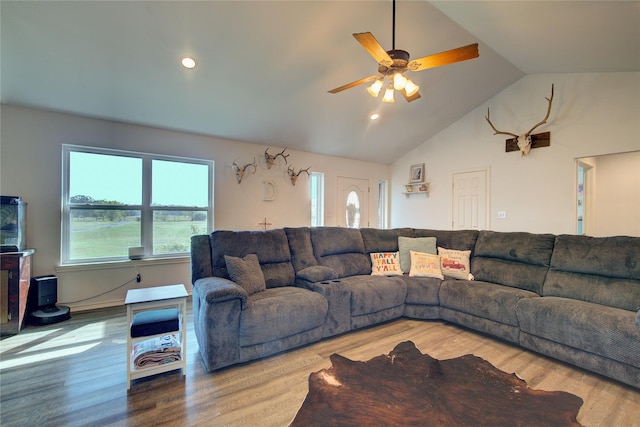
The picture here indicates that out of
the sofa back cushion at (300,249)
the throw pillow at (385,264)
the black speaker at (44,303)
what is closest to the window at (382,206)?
the throw pillow at (385,264)

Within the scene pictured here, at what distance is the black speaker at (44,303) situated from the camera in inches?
121

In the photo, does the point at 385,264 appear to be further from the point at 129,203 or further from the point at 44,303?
the point at 44,303

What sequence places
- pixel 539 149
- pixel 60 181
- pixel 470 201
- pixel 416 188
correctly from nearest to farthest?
pixel 60 181 → pixel 539 149 → pixel 470 201 → pixel 416 188

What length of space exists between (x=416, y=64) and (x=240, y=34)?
70.3 inches

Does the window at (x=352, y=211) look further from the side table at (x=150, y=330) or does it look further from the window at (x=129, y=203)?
the side table at (x=150, y=330)

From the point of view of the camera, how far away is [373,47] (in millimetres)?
2139

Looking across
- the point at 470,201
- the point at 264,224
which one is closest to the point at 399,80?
the point at 264,224

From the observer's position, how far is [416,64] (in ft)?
7.77

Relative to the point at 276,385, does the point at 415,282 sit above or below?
above

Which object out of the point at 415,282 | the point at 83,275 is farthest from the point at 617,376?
the point at 83,275

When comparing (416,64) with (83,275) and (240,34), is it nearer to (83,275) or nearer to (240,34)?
(240,34)

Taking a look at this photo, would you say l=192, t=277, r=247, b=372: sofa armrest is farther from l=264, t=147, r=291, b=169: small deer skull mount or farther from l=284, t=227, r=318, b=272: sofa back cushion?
l=264, t=147, r=291, b=169: small deer skull mount

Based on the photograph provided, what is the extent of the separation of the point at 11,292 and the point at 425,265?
175 inches

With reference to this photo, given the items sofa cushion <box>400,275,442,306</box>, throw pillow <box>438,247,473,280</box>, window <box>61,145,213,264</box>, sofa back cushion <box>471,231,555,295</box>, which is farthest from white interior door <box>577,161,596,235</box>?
window <box>61,145,213,264</box>
